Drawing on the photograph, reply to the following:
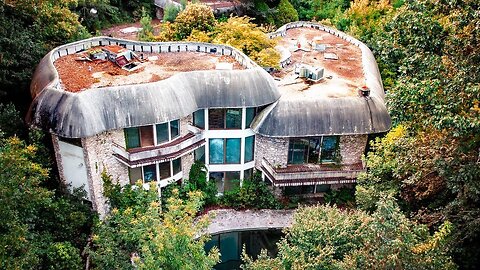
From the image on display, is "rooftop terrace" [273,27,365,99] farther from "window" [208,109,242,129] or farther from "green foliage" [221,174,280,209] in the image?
"green foliage" [221,174,280,209]

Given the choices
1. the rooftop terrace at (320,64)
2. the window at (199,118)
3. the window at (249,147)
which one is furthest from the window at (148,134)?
the rooftop terrace at (320,64)

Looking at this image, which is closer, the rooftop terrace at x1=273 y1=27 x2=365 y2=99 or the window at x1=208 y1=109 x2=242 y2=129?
the window at x1=208 y1=109 x2=242 y2=129

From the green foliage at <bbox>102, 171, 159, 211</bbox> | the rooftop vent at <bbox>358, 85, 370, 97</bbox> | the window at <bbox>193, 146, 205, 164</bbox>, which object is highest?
the rooftop vent at <bbox>358, 85, 370, 97</bbox>

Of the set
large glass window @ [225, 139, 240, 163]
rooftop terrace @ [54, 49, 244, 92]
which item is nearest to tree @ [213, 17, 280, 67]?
rooftop terrace @ [54, 49, 244, 92]

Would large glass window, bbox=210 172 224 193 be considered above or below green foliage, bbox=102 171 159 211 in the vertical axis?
below

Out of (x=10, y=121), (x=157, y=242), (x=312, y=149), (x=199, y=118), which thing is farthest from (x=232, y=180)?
(x=10, y=121)

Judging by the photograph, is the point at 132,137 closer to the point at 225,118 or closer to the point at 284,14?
the point at 225,118

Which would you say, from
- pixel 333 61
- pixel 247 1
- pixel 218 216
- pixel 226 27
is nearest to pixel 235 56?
pixel 226 27
